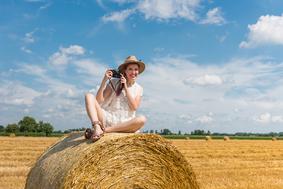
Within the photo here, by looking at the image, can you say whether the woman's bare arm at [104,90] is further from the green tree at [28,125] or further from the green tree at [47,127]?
the green tree at [28,125]

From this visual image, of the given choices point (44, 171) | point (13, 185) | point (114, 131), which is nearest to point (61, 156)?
point (44, 171)

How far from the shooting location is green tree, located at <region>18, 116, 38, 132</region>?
4741cm

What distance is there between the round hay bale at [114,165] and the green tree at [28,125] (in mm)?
43390

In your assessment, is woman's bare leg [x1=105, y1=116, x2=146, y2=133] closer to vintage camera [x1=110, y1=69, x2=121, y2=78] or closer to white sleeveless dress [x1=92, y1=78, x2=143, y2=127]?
white sleeveless dress [x1=92, y1=78, x2=143, y2=127]

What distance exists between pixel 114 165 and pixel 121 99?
815 mm

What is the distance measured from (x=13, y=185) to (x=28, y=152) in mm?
→ 6407

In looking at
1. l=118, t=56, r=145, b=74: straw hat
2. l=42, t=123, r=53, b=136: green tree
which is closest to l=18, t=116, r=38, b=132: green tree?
l=42, t=123, r=53, b=136: green tree

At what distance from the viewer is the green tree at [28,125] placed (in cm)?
4741

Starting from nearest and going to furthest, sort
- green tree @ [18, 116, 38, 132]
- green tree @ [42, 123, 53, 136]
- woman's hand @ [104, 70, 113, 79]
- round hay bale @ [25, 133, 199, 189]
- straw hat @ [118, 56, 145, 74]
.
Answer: round hay bale @ [25, 133, 199, 189] < woman's hand @ [104, 70, 113, 79] < straw hat @ [118, 56, 145, 74] < green tree @ [42, 123, 53, 136] < green tree @ [18, 116, 38, 132]

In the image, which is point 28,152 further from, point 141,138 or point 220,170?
point 141,138

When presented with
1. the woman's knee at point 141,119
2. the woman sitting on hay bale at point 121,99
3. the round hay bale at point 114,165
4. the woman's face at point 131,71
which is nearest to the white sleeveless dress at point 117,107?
the woman sitting on hay bale at point 121,99

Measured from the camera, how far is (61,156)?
4.70 m

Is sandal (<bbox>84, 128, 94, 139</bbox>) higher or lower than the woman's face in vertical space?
lower

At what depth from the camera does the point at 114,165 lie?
15.1ft
